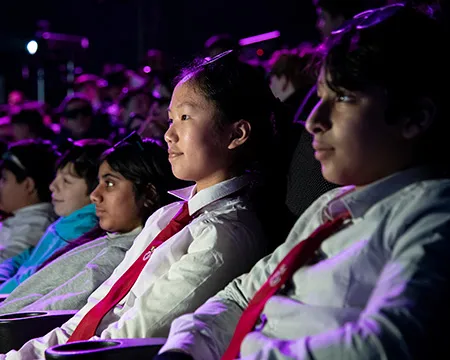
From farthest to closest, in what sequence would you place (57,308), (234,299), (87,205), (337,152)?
1. (87,205)
2. (57,308)
3. (234,299)
4. (337,152)

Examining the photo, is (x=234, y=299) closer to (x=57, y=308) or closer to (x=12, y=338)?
(x=12, y=338)

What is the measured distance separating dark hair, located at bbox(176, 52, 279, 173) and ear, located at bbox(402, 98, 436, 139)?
2.80 feet

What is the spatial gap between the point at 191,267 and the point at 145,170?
2.87 ft

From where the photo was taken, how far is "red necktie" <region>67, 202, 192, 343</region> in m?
2.13

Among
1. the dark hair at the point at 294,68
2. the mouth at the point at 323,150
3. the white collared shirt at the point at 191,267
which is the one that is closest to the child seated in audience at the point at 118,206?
the white collared shirt at the point at 191,267

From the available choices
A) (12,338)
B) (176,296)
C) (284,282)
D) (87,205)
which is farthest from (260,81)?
(87,205)

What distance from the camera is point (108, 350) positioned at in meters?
1.65

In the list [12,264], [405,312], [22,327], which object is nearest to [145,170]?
[22,327]

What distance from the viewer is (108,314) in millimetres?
2146

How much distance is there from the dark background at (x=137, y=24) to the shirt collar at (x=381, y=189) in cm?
666

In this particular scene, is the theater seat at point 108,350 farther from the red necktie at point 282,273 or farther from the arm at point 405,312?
the arm at point 405,312

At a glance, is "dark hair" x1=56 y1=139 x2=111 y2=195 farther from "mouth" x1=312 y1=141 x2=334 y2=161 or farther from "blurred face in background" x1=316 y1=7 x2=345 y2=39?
"mouth" x1=312 y1=141 x2=334 y2=161

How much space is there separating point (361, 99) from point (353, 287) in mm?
350

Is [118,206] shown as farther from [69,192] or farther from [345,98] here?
[345,98]
